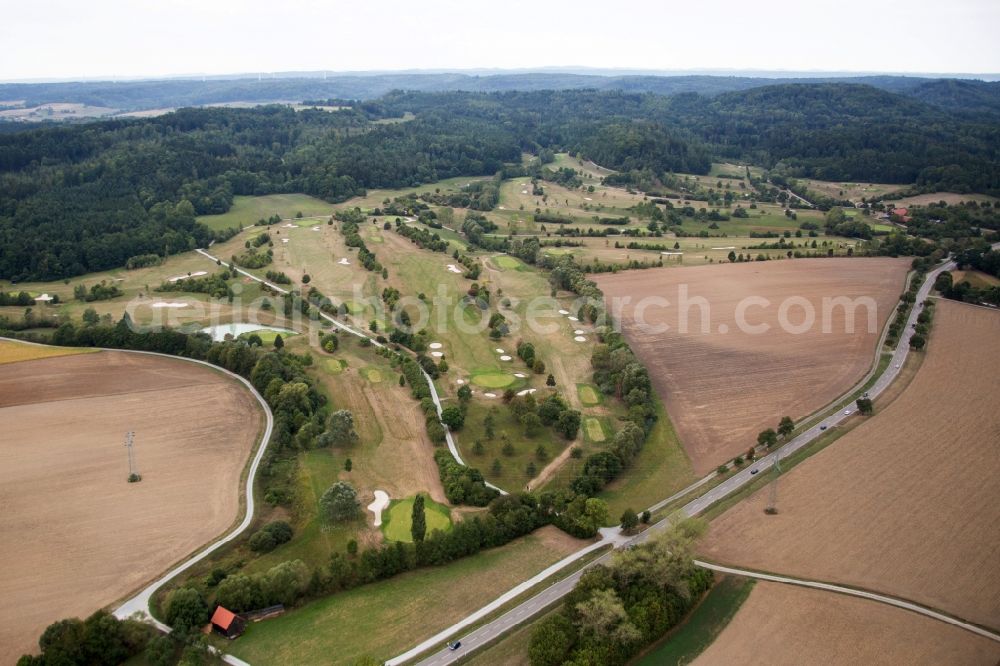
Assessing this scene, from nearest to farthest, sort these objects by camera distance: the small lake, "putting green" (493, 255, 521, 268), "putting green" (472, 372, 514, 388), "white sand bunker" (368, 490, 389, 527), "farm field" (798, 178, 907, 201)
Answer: "white sand bunker" (368, 490, 389, 527), "putting green" (472, 372, 514, 388), the small lake, "putting green" (493, 255, 521, 268), "farm field" (798, 178, 907, 201)

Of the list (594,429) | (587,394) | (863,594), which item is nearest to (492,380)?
(587,394)

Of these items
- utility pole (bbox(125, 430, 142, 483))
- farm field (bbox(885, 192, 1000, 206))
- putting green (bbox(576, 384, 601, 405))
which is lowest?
putting green (bbox(576, 384, 601, 405))

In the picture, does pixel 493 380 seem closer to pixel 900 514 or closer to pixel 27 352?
pixel 900 514

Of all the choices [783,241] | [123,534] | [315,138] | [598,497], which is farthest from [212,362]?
[315,138]

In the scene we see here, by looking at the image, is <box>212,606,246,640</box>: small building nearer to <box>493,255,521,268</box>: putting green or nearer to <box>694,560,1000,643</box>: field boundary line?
<box>694,560,1000,643</box>: field boundary line

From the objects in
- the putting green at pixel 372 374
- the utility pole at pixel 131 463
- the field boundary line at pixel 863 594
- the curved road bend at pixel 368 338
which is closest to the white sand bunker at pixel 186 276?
the curved road bend at pixel 368 338

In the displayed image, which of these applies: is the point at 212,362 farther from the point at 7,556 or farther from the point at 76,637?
the point at 76,637

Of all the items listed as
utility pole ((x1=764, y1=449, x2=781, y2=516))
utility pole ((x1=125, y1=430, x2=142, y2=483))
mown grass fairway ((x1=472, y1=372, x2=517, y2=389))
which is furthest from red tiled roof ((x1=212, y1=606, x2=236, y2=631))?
mown grass fairway ((x1=472, y1=372, x2=517, y2=389))
